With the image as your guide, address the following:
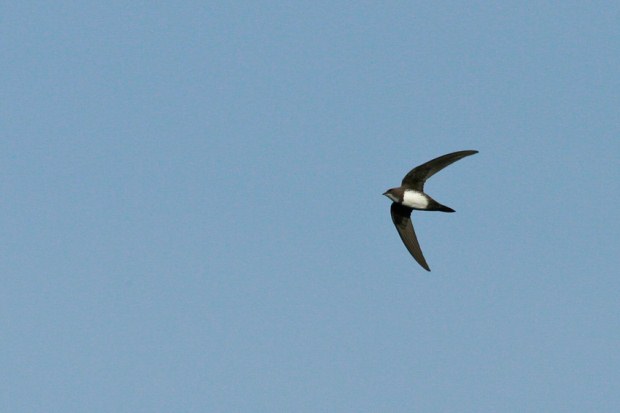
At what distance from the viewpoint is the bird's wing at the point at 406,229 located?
40375 millimetres

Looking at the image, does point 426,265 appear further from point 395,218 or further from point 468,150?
point 468,150

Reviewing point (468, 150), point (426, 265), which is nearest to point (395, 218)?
point (426, 265)

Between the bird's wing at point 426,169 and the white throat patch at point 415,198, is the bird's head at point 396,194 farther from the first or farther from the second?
the bird's wing at point 426,169

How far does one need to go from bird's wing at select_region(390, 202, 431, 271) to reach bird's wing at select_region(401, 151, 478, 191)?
1.74 meters

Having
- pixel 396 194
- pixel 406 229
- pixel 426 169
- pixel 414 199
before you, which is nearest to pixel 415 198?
pixel 414 199

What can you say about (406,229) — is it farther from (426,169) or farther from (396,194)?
(426,169)

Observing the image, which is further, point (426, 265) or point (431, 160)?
point (426, 265)

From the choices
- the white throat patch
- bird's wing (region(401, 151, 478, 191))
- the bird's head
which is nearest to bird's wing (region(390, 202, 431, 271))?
Result: the bird's head

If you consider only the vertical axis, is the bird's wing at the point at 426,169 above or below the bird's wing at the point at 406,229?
above

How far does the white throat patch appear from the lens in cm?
3869

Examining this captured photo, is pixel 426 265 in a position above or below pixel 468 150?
below

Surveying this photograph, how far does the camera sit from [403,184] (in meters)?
38.8

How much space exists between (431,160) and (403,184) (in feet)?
5.75

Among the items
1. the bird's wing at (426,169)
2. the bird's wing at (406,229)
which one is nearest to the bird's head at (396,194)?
the bird's wing at (426,169)
